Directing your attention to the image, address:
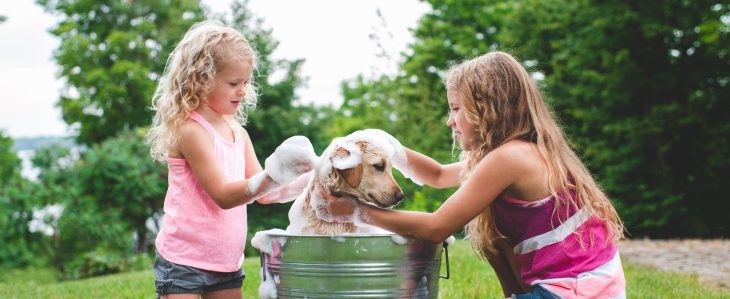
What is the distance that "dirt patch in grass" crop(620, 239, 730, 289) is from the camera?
267 inches

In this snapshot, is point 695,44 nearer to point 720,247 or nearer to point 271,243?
point 720,247

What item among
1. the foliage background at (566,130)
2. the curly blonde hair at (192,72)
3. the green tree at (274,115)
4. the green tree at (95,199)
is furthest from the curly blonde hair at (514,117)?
the green tree at (274,115)

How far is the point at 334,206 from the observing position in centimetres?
287

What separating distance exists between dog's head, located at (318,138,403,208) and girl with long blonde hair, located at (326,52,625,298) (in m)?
0.08

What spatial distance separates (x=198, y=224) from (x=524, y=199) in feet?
4.52

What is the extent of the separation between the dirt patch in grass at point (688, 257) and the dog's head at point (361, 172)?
3.95 m

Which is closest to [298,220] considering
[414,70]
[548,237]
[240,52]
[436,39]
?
[240,52]

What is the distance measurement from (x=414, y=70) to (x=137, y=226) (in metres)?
9.70

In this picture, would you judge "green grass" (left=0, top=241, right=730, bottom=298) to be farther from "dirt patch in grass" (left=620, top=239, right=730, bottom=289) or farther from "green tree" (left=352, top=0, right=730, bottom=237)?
"green tree" (left=352, top=0, right=730, bottom=237)

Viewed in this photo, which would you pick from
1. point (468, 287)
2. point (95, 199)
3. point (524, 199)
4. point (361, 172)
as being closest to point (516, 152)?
point (524, 199)

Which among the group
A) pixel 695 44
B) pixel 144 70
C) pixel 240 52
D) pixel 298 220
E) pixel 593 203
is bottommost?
pixel 144 70

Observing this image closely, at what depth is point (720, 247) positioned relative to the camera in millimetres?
9703

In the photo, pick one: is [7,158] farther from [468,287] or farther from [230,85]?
[230,85]

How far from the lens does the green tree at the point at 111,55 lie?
968 inches
